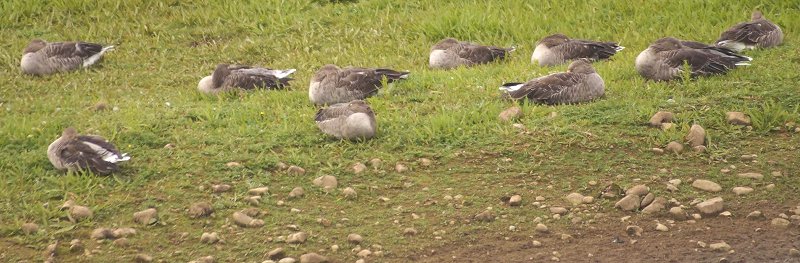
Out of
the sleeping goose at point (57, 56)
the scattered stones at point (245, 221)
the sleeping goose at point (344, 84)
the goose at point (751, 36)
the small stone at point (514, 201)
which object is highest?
the goose at point (751, 36)

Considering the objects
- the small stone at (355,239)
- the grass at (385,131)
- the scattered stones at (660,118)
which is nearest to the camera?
the small stone at (355,239)

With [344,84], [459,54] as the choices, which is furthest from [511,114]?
[459,54]

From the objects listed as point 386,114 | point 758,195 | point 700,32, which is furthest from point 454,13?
point 758,195

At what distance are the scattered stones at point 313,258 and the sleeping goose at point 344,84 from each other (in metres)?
3.77

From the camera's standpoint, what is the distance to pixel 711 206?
8.10 meters

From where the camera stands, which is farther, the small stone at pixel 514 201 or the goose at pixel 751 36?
the goose at pixel 751 36

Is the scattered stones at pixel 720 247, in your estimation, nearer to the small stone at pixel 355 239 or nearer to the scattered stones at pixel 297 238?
the small stone at pixel 355 239

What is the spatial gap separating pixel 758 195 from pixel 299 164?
146 inches

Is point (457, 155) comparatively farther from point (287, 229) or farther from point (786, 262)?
point (786, 262)

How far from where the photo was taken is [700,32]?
532 inches

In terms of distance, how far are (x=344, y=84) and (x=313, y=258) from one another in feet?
12.9

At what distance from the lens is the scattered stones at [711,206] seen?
318 inches

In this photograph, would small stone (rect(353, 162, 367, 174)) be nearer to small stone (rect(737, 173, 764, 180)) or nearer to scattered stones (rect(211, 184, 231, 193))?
scattered stones (rect(211, 184, 231, 193))

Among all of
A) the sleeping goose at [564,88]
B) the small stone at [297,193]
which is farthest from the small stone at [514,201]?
the sleeping goose at [564,88]
